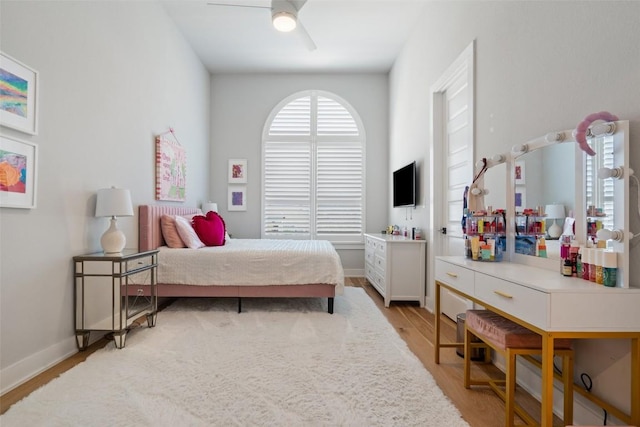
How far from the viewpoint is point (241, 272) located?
3.33 m

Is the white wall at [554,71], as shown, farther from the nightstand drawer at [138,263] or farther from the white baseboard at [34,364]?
the white baseboard at [34,364]

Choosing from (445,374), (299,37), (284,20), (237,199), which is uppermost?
(299,37)

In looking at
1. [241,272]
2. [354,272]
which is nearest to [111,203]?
[241,272]

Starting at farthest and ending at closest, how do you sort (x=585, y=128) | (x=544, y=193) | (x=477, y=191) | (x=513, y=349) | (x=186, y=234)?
(x=186, y=234) < (x=477, y=191) < (x=544, y=193) < (x=513, y=349) < (x=585, y=128)

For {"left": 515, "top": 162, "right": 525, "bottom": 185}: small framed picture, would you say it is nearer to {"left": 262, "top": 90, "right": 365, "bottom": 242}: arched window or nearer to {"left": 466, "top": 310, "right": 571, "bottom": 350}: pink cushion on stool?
{"left": 466, "top": 310, "right": 571, "bottom": 350}: pink cushion on stool

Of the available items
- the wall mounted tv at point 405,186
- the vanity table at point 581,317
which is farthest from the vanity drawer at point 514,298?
the wall mounted tv at point 405,186

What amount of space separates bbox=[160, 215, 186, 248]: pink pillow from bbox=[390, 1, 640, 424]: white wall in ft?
9.85

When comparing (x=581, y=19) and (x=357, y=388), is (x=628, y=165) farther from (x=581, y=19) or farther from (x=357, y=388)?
(x=357, y=388)

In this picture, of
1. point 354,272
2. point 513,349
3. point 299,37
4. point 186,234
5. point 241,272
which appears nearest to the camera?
point 513,349

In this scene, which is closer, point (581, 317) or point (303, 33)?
point (581, 317)

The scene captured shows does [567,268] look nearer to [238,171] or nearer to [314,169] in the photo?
[314,169]

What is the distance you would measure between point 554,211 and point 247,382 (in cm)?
199

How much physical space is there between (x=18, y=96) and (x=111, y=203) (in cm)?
86

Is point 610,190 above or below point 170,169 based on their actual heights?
below
